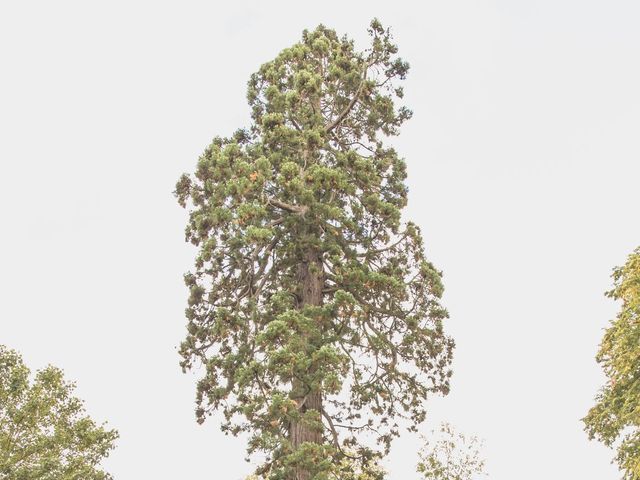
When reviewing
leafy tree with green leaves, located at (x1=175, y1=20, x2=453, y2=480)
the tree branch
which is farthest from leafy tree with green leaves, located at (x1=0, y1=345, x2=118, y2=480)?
the tree branch

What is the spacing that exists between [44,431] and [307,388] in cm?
1055

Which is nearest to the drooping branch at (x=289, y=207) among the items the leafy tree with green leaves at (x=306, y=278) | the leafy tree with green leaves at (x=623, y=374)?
the leafy tree with green leaves at (x=306, y=278)

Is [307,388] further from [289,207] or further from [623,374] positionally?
[623,374]

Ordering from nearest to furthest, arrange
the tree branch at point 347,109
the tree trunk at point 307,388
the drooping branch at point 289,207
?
the tree trunk at point 307,388 < the drooping branch at point 289,207 < the tree branch at point 347,109

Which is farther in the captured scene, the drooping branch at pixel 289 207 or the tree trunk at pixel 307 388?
the drooping branch at pixel 289 207

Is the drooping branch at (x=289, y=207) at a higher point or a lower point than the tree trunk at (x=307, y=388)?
higher

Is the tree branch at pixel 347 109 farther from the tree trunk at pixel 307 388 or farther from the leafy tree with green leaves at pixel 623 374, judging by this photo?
the leafy tree with green leaves at pixel 623 374

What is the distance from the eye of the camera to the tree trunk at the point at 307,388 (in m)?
14.3

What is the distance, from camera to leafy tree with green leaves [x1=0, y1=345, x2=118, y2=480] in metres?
19.0

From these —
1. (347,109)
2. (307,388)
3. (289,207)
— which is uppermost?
(347,109)

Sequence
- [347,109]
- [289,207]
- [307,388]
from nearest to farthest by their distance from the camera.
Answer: [307,388]
[289,207]
[347,109]

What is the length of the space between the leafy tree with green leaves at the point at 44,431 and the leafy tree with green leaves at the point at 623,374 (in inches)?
600

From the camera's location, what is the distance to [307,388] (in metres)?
14.2

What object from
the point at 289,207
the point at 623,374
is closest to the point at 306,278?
the point at 289,207
